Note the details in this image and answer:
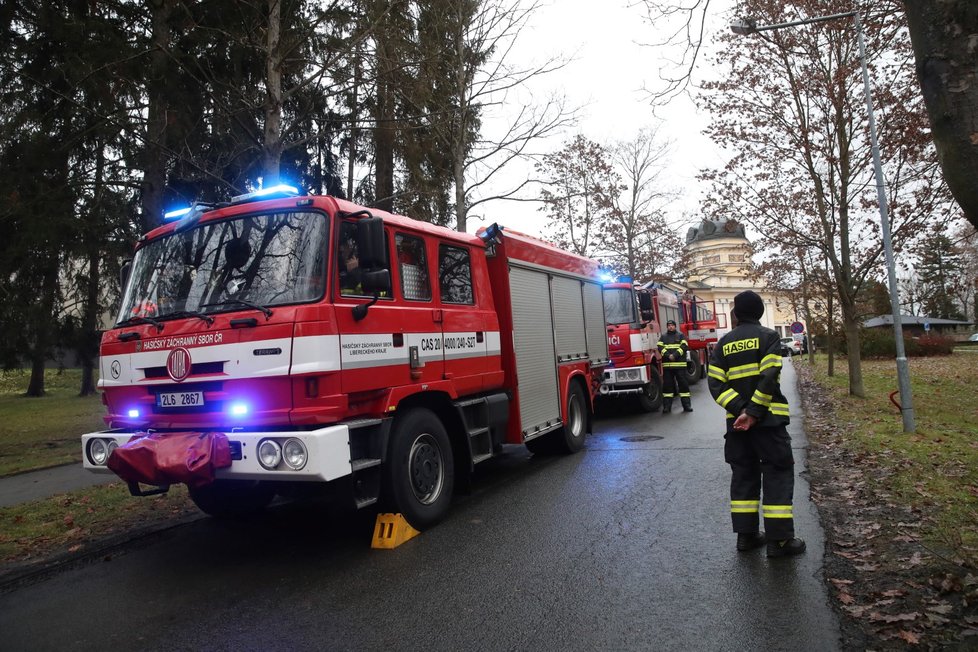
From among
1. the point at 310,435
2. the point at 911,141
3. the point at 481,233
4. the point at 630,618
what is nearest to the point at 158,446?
the point at 310,435

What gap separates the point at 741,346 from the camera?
480cm

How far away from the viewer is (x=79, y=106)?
31.0ft

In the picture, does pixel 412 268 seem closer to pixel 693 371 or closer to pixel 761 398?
pixel 761 398

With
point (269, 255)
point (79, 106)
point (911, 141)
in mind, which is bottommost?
point (269, 255)

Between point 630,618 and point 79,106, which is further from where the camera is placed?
point 79,106

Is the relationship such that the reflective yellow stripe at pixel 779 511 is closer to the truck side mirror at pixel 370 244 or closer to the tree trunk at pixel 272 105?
the truck side mirror at pixel 370 244

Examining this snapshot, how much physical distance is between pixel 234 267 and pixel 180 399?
3.57 feet

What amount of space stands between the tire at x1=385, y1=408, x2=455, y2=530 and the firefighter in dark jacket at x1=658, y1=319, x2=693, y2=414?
27.5 ft

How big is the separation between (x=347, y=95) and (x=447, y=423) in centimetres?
821

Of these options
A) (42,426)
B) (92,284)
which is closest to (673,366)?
(92,284)

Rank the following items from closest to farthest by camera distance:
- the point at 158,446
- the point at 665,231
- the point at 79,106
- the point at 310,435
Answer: the point at 310,435, the point at 158,446, the point at 79,106, the point at 665,231

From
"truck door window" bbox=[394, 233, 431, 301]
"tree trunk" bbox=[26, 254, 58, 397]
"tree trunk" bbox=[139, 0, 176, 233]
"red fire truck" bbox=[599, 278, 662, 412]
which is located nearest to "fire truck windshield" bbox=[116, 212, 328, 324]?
"truck door window" bbox=[394, 233, 431, 301]

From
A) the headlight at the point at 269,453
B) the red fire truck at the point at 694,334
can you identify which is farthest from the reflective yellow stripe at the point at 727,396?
the red fire truck at the point at 694,334

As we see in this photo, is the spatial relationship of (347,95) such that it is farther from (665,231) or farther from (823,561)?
(665,231)
